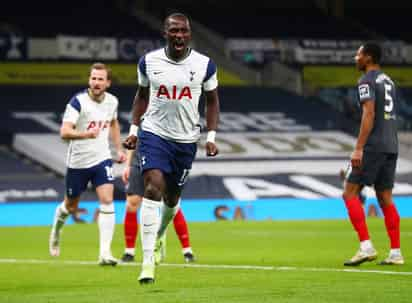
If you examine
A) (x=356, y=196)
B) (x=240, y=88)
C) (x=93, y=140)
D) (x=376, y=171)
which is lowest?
(x=240, y=88)

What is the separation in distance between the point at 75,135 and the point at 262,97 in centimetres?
2577

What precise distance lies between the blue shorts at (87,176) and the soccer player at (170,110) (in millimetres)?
2860

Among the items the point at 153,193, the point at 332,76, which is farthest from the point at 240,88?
the point at 153,193

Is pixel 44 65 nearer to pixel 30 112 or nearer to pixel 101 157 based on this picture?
pixel 30 112

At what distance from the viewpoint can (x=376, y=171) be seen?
37.9 ft

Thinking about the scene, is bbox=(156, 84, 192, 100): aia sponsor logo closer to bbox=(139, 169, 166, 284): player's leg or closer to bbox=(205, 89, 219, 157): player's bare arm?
bbox=(205, 89, 219, 157): player's bare arm

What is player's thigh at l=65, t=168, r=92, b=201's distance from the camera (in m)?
13.1

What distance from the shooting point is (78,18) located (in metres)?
39.0

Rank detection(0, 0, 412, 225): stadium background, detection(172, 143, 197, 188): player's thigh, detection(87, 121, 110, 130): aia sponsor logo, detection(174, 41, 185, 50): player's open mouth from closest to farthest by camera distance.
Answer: detection(174, 41, 185, 50): player's open mouth < detection(172, 143, 197, 188): player's thigh < detection(87, 121, 110, 130): aia sponsor logo < detection(0, 0, 412, 225): stadium background

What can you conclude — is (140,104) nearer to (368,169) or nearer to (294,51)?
(368,169)

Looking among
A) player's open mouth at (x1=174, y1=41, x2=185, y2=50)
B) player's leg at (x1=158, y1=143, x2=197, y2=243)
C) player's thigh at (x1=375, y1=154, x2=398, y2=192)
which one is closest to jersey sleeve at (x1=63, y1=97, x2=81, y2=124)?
player's leg at (x1=158, y1=143, x2=197, y2=243)

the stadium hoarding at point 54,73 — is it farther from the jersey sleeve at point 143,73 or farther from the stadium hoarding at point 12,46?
the jersey sleeve at point 143,73

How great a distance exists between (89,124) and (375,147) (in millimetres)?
3252

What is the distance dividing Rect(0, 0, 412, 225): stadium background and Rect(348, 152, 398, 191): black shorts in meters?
13.1
